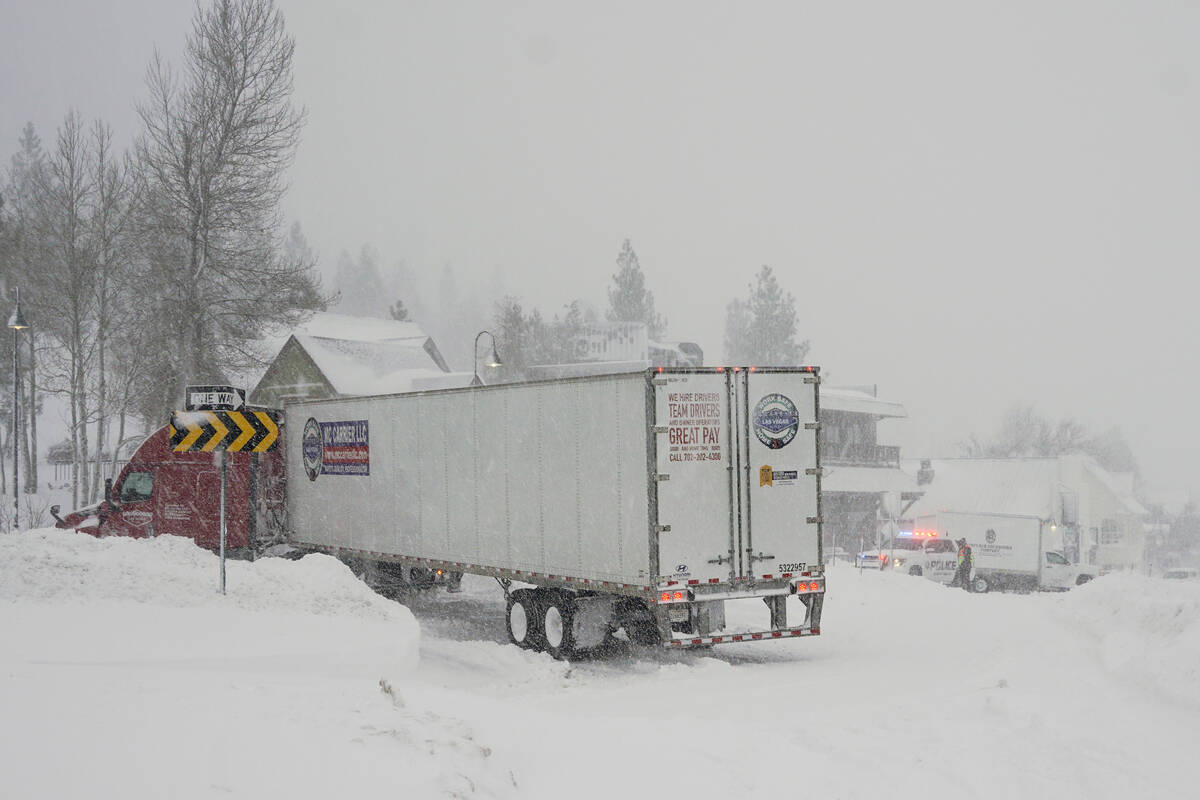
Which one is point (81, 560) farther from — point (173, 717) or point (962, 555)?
point (962, 555)

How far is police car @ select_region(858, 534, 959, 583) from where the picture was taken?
123ft

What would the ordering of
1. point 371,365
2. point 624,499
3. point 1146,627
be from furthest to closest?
point 371,365, point 1146,627, point 624,499

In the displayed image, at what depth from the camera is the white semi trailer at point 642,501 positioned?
13172 millimetres

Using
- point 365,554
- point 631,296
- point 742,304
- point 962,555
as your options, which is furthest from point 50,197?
point 742,304

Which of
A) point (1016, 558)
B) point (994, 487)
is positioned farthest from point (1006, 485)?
point (1016, 558)

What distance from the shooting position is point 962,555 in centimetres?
3369

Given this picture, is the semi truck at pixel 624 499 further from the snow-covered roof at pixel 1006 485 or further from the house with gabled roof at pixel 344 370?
the snow-covered roof at pixel 1006 485

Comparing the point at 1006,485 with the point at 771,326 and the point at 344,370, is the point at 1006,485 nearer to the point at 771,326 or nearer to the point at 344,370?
the point at 771,326

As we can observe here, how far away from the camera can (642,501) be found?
13.2 metres

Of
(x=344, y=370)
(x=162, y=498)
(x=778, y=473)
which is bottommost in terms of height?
(x=162, y=498)

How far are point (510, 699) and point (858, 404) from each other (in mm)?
47474

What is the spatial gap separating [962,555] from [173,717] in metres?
30.9

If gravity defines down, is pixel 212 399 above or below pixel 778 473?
above

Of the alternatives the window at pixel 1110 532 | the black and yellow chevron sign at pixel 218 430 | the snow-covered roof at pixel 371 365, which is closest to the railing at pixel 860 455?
the snow-covered roof at pixel 371 365
